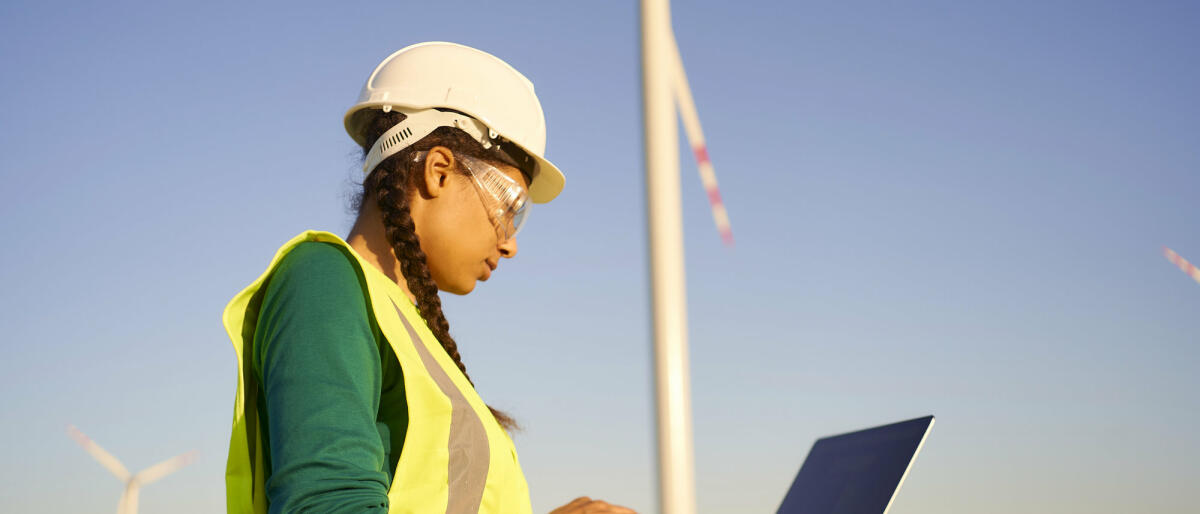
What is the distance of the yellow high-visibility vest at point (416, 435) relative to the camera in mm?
2861

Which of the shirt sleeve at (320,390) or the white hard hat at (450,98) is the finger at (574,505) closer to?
the shirt sleeve at (320,390)

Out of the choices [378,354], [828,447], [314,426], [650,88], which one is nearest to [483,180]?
[650,88]

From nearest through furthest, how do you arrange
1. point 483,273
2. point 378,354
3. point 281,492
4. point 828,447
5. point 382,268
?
1. point 281,492
2. point 378,354
3. point 382,268
4. point 483,273
5. point 828,447

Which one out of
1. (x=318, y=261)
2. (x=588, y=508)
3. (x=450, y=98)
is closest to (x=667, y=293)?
→ (x=588, y=508)

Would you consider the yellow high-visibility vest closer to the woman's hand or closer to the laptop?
the woman's hand

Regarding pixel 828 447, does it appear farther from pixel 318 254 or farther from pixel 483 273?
pixel 318 254

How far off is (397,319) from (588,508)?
0.80m

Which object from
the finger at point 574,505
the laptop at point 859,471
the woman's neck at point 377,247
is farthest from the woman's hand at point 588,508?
the laptop at point 859,471

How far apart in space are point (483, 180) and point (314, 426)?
1.38 metres

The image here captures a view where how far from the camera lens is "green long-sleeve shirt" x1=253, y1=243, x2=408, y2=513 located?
2572mm

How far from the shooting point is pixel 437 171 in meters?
3.65

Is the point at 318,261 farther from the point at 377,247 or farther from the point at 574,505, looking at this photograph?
the point at 574,505

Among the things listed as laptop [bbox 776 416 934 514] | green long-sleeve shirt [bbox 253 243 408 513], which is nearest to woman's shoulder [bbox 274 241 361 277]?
green long-sleeve shirt [bbox 253 243 408 513]

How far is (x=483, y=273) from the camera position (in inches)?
152
